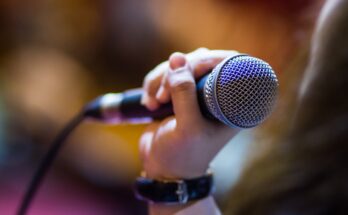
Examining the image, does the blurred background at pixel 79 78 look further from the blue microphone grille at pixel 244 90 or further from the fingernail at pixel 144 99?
the blue microphone grille at pixel 244 90

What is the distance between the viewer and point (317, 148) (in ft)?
2.32

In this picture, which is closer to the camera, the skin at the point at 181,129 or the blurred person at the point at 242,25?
the skin at the point at 181,129

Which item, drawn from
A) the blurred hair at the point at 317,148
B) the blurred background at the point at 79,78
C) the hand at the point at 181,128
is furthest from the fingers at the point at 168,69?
the blurred background at the point at 79,78

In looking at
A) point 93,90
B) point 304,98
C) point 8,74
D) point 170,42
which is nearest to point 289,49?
point 304,98

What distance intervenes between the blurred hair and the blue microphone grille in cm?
24

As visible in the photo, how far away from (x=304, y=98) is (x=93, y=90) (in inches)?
75.8

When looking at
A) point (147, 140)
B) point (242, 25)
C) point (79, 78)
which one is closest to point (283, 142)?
point (147, 140)

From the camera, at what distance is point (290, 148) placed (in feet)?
2.53

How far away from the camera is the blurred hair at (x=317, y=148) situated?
680 mm

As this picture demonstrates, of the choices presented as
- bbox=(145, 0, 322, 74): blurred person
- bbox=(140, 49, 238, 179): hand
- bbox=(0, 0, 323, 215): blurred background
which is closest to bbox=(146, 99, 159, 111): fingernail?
bbox=(140, 49, 238, 179): hand

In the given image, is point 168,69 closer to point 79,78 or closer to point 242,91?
point 242,91

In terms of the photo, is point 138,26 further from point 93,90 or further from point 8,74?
point 8,74

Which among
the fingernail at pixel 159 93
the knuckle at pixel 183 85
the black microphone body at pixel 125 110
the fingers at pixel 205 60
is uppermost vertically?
the fingers at pixel 205 60

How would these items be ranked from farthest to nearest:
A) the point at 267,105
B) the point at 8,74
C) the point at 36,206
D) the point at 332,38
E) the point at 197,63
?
the point at 8,74
the point at 36,206
the point at 332,38
the point at 197,63
the point at 267,105
